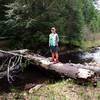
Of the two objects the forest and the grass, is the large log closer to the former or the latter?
the forest

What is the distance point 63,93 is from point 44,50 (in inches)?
586

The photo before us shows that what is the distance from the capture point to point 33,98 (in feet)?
27.3

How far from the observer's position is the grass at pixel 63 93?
8188mm

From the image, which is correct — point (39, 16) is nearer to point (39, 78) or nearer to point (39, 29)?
point (39, 29)

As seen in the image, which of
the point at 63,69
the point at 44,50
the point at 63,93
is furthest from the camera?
the point at 44,50

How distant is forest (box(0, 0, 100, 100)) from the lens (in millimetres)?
9835

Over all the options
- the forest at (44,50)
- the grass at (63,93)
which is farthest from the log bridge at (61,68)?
the grass at (63,93)

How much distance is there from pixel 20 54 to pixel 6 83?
3094 mm

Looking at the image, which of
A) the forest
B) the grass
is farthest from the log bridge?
the grass

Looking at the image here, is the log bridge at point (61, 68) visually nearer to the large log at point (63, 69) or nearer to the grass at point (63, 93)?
the large log at point (63, 69)

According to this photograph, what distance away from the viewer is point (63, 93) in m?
9.02

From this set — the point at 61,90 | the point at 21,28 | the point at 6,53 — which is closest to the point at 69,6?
the point at 21,28

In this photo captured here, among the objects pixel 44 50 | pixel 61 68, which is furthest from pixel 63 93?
pixel 44 50

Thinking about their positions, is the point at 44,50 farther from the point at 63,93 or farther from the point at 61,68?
the point at 63,93
